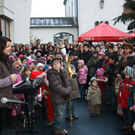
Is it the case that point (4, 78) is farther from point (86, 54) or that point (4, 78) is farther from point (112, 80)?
point (86, 54)

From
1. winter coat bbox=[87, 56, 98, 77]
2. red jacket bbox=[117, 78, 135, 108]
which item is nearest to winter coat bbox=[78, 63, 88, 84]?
winter coat bbox=[87, 56, 98, 77]

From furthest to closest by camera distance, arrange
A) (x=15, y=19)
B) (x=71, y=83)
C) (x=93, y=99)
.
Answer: (x=15, y=19), (x=93, y=99), (x=71, y=83)

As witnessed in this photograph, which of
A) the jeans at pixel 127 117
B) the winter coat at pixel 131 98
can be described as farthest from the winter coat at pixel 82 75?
the winter coat at pixel 131 98

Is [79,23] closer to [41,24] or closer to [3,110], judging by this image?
[41,24]

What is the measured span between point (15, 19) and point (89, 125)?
28.8ft

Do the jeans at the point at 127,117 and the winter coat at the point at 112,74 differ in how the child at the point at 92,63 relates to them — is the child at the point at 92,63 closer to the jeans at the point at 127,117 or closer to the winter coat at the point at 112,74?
the winter coat at the point at 112,74

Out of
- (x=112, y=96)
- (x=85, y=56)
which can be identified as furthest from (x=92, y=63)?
(x=112, y=96)

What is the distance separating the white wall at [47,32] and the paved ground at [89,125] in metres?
20.1

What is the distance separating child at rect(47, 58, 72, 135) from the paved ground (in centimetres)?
48

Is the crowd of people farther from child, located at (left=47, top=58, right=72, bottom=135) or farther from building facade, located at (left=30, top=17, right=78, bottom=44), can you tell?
building facade, located at (left=30, top=17, right=78, bottom=44)

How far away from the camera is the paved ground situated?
196 inches

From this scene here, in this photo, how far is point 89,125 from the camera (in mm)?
5441

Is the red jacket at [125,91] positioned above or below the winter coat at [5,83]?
below

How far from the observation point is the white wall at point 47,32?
25.6m
